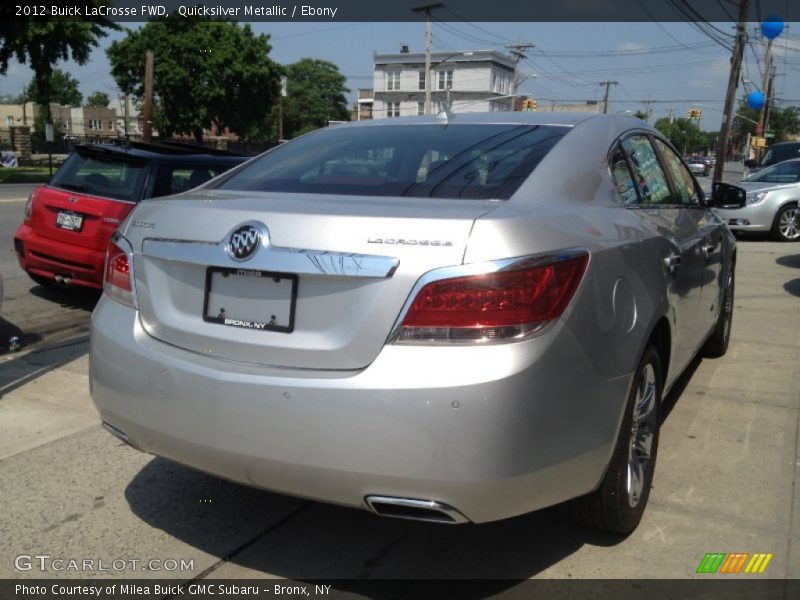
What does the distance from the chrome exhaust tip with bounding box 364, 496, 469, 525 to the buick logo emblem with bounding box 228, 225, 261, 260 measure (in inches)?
33.6

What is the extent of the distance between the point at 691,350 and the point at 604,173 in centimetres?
155

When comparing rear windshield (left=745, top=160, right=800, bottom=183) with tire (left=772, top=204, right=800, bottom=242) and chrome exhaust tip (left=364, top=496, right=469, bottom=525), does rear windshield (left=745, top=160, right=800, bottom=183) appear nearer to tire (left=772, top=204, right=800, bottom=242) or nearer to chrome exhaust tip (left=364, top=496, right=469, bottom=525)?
tire (left=772, top=204, right=800, bottom=242)

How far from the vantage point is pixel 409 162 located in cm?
310

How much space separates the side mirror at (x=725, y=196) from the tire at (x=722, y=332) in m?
0.67

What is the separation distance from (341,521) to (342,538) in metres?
0.14

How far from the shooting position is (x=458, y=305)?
7.38 feet

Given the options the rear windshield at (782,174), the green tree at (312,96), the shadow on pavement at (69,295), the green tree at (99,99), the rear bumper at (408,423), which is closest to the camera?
the rear bumper at (408,423)

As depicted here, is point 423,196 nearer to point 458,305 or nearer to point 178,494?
point 458,305

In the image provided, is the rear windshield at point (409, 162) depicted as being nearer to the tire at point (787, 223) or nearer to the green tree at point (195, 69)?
the tire at point (787, 223)

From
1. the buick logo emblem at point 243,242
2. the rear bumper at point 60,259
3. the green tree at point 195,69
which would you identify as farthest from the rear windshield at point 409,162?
the green tree at point 195,69

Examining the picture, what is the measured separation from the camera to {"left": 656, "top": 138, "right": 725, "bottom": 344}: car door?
4.14m

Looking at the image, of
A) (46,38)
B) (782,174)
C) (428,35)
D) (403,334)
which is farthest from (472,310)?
(428,35)

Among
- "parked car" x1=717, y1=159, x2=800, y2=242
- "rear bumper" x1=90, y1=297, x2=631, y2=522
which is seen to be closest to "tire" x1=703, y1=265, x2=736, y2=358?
"rear bumper" x1=90, y1=297, x2=631, y2=522

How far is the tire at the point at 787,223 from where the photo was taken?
13.8m
